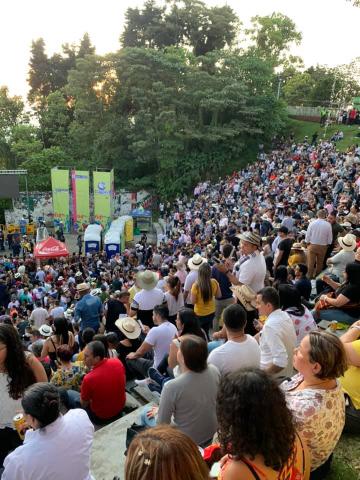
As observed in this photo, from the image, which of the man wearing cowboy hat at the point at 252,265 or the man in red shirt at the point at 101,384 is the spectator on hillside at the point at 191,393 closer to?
the man in red shirt at the point at 101,384

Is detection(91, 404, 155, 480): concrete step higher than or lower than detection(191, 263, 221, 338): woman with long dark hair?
lower

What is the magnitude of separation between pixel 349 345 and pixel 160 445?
216 centimetres

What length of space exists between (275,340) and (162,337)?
1.45m

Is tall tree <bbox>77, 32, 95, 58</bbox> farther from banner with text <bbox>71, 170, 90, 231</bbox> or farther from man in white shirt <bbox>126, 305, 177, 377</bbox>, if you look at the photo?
man in white shirt <bbox>126, 305, 177, 377</bbox>

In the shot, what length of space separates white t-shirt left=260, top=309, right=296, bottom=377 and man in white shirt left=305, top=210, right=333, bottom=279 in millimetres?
4890

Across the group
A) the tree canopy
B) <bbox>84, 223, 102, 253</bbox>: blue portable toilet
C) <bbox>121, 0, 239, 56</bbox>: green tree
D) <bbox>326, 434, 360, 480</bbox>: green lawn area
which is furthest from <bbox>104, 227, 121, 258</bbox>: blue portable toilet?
<bbox>121, 0, 239, 56</bbox>: green tree

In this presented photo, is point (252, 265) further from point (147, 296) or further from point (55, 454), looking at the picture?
point (55, 454)

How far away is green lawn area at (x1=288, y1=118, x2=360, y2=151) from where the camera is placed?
28.1 metres

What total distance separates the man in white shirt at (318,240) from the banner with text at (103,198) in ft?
62.1

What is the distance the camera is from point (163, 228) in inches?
1077

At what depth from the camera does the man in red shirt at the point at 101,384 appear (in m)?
4.07

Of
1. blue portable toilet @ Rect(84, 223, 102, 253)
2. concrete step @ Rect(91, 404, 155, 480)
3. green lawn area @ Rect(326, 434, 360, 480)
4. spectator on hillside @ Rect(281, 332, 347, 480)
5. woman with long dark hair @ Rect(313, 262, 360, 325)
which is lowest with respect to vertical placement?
blue portable toilet @ Rect(84, 223, 102, 253)

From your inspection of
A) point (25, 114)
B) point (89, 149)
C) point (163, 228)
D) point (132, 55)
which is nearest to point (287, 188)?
point (163, 228)

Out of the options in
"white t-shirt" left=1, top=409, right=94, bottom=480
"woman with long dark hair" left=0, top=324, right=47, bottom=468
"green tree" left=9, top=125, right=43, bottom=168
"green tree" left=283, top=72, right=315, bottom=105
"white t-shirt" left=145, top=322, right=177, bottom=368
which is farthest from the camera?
"green tree" left=283, top=72, right=315, bottom=105
